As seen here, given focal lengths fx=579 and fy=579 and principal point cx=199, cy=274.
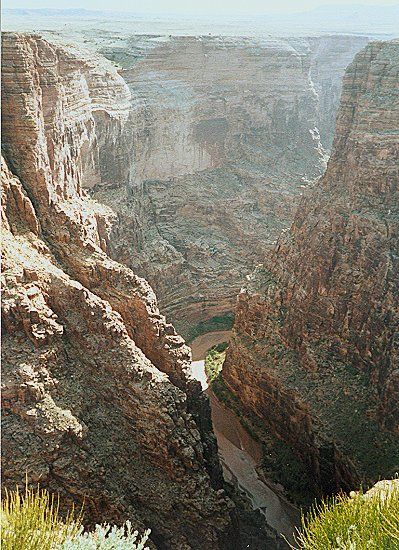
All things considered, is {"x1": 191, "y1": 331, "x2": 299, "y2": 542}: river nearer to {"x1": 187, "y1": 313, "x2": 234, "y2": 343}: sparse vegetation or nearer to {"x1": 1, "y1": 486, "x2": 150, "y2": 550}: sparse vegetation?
{"x1": 187, "y1": 313, "x2": 234, "y2": 343}: sparse vegetation

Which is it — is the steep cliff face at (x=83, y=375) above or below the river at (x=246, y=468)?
above

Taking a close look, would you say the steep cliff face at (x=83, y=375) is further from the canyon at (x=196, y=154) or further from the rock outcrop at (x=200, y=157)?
the rock outcrop at (x=200, y=157)

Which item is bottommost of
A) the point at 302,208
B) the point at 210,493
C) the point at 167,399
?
the point at 210,493

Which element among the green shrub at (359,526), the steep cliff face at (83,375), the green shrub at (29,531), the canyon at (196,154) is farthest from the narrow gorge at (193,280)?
the green shrub at (359,526)

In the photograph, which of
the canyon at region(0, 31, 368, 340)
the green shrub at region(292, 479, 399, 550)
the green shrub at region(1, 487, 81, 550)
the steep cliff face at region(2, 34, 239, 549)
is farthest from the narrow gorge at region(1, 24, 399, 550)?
the green shrub at region(292, 479, 399, 550)

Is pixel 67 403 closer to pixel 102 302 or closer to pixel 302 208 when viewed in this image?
pixel 102 302

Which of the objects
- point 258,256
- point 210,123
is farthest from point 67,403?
point 210,123
